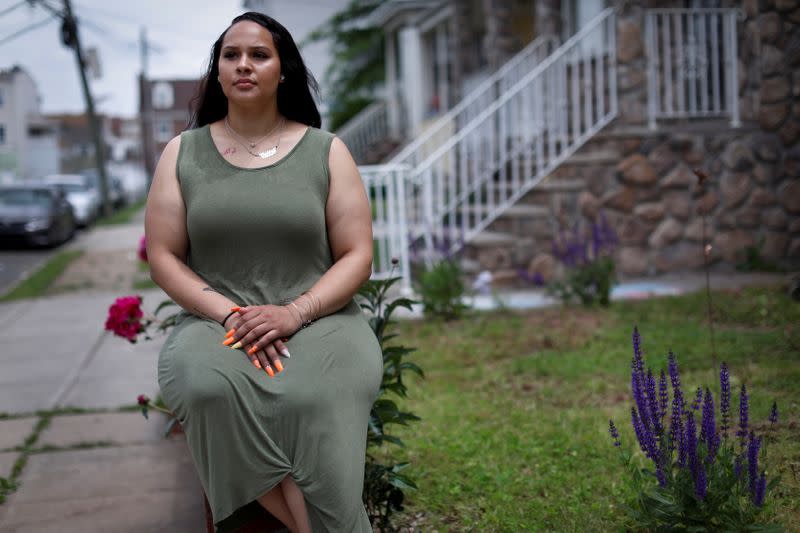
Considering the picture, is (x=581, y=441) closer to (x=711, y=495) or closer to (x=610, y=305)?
(x=711, y=495)

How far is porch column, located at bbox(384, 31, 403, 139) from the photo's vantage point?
1836cm

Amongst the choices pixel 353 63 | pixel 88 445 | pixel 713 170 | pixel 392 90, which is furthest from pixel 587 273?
pixel 353 63

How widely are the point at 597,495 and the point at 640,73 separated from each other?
234 inches

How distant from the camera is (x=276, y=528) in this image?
252 cm

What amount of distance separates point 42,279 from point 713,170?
29.1 feet

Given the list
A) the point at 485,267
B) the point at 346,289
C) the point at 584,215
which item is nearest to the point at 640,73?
the point at 584,215

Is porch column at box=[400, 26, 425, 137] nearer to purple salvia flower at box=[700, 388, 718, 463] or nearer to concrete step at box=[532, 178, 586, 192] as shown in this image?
concrete step at box=[532, 178, 586, 192]

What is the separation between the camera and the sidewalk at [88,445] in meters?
3.35

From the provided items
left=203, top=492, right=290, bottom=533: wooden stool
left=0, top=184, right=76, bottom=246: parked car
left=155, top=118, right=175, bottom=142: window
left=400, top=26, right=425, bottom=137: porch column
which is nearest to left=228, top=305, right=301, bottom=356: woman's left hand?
left=203, top=492, right=290, bottom=533: wooden stool

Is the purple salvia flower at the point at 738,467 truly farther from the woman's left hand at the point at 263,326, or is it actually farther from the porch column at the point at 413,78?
the porch column at the point at 413,78

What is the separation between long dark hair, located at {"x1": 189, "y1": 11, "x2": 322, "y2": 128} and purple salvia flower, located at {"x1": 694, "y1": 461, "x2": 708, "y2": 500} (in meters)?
1.68

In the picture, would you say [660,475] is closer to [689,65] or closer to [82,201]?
[689,65]

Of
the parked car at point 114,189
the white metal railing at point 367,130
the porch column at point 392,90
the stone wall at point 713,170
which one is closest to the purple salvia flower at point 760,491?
the stone wall at point 713,170

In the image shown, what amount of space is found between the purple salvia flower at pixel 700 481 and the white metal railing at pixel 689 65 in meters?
6.34
